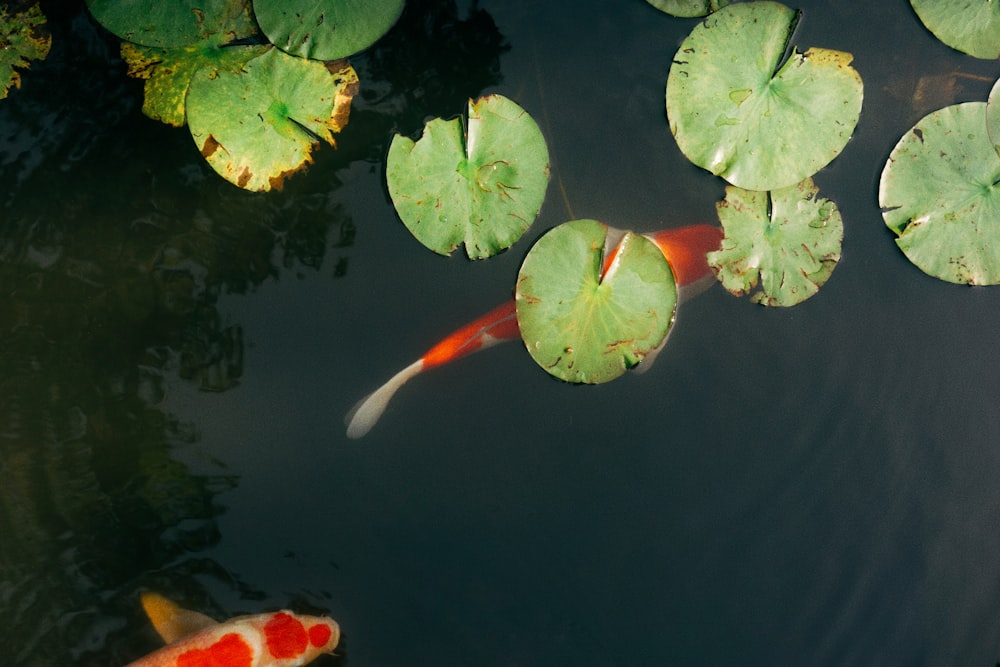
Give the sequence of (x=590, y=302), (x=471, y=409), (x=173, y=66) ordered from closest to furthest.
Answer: (x=590, y=302) < (x=173, y=66) < (x=471, y=409)

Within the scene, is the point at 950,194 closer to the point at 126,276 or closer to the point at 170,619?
the point at 126,276

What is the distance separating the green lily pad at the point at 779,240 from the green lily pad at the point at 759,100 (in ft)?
0.21

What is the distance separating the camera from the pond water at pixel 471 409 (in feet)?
8.63

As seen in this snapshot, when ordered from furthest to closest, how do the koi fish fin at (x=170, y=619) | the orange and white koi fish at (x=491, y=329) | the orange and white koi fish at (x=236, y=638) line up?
the orange and white koi fish at (x=491, y=329)
the koi fish fin at (x=170, y=619)
the orange and white koi fish at (x=236, y=638)

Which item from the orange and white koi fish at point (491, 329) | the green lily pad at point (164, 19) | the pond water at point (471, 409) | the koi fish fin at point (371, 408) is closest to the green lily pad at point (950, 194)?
the pond water at point (471, 409)

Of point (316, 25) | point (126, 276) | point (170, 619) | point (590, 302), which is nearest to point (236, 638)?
point (170, 619)

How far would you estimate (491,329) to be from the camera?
2658 millimetres

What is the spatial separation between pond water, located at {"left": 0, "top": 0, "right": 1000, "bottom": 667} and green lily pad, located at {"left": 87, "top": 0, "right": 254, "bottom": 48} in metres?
0.19

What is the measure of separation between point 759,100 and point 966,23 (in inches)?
32.2

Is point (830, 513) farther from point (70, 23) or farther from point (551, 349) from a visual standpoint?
point (70, 23)

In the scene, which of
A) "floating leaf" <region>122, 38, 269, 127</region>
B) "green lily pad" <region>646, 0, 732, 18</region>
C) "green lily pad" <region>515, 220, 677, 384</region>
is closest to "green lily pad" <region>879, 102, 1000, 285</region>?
"green lily pad" <region>646, 0, 732, 18</region>

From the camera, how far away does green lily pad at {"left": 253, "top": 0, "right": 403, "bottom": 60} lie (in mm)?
2482

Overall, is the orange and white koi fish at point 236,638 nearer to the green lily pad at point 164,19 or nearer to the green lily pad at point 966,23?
the green lily pad at point 164,19

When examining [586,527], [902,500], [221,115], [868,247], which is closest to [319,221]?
[221,115]
